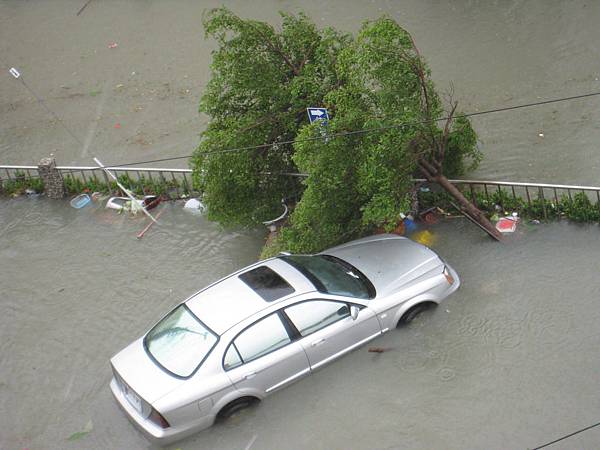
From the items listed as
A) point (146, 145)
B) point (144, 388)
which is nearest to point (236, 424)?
point (144, 388)

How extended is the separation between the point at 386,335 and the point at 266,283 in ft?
5.11

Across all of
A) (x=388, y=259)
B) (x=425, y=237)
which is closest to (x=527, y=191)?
(x=425, y=237)

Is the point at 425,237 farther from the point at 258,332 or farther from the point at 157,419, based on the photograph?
the point at 157,419

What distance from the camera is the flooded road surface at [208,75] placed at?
39.5 ft

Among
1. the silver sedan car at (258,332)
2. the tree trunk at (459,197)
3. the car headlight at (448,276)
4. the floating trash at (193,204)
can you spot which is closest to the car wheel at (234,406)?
the silver sedan car at (258,332)

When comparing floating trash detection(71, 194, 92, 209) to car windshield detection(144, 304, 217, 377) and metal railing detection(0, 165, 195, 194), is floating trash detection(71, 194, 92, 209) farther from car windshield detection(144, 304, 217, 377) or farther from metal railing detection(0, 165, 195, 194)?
car windshield detection(144, 304, 217, 377)

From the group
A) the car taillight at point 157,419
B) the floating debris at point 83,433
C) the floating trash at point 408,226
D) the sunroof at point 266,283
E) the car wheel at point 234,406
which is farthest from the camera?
the floating trash at point 408,226

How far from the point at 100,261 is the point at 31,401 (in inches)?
114

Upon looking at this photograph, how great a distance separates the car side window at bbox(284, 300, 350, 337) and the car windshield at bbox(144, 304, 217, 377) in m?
0.90

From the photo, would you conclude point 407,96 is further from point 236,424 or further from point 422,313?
point 236,424

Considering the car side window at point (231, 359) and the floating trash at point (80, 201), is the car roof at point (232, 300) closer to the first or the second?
the car side window at point (231, 359)

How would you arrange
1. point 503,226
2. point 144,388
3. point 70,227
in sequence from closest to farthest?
point 144,388
point 503,226
point 70,227

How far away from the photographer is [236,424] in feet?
25.6

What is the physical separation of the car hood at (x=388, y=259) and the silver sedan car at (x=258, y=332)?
0.06 ft
